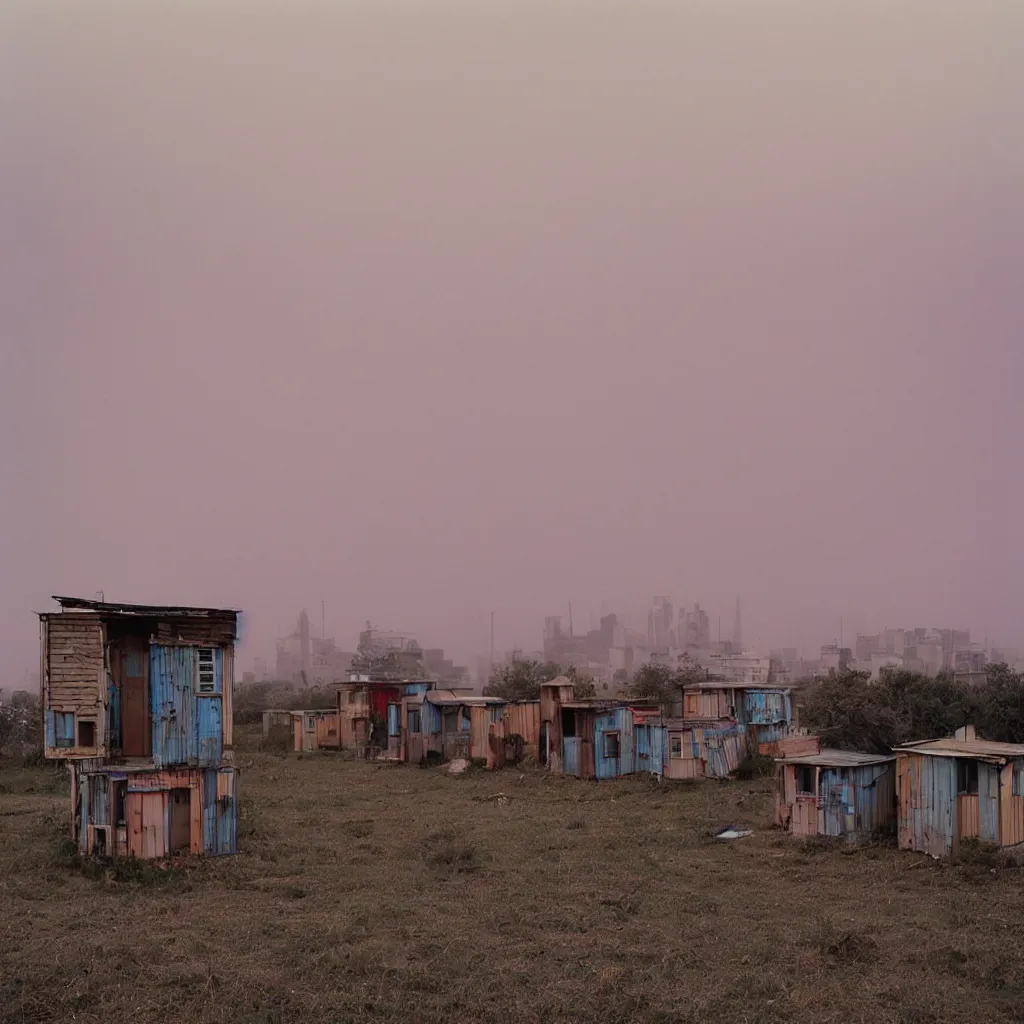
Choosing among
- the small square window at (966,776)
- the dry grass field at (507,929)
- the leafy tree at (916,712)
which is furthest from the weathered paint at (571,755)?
the small square window at (966,776)

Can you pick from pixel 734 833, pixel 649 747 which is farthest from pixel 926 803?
pixel 649 747

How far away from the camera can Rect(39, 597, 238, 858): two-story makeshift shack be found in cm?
2016

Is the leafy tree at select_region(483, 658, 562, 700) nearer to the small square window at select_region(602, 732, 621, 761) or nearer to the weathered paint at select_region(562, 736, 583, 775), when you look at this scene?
the weathered paint at select_region(562, 736, 583, 775)

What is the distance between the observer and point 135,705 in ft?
69.5

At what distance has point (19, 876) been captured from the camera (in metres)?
19.3

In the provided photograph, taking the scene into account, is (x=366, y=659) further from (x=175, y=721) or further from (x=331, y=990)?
(x=331, y=990)

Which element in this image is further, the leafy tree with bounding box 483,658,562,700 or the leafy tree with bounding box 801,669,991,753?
the leafy tree with bounding box 483,658,562,700

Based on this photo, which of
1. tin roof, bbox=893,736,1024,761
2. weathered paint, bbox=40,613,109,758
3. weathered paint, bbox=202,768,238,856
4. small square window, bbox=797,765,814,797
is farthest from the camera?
small square window, bbox=797,765,814,797

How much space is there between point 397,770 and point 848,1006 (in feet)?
93.5

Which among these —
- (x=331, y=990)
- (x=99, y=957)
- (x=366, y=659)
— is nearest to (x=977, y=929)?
(x=331, y=990)

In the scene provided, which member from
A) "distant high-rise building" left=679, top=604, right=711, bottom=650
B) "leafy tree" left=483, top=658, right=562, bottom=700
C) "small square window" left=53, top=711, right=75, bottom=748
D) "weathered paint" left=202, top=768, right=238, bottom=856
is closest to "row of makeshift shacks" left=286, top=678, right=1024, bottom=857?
"leafy tree" left=483, top=658, right=562, bottom=700

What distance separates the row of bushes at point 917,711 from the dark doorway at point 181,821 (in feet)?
83.8

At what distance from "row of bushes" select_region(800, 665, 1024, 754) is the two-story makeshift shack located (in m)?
25.1

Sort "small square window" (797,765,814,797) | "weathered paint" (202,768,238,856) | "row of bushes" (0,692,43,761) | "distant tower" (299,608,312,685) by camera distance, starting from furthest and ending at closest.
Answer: "distant tower" (299,608,312,685)
"row of bushes" (0,692,43,761)
"small square window" (797,765,814,797)
"weathered paint" (202,768,238,856)
